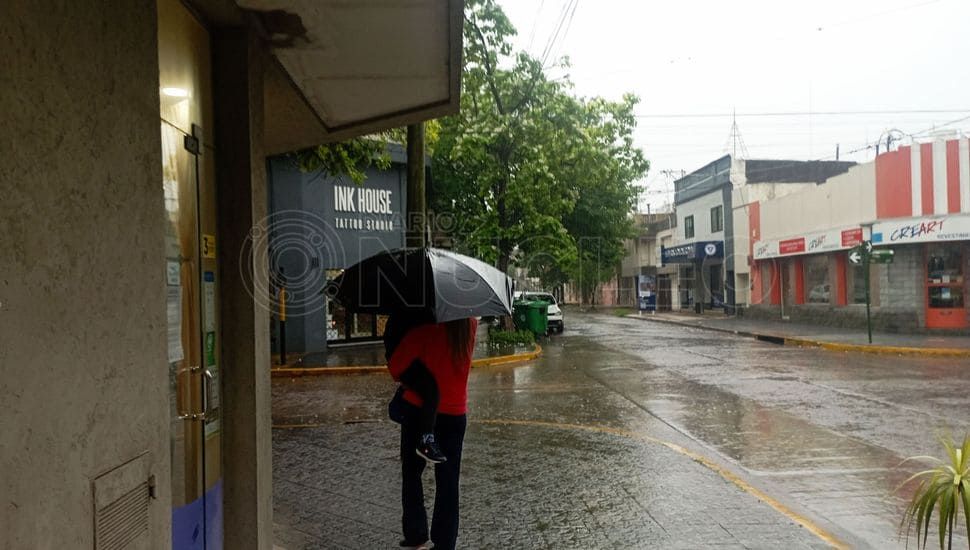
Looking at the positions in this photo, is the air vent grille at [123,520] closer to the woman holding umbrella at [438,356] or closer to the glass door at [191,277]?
the glass door at [191,277]

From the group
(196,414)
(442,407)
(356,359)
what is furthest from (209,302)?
(356,359)

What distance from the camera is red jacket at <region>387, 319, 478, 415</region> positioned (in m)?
4.12

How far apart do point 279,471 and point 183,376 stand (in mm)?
3480

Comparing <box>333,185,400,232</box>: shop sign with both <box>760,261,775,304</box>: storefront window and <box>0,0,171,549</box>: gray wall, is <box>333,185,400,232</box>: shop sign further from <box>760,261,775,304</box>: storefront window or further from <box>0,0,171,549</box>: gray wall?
<box>760,261,775,304</box>: storefront window

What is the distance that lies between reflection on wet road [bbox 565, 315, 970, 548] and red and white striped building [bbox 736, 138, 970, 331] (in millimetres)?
6429

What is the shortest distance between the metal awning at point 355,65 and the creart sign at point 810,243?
72.6 feet

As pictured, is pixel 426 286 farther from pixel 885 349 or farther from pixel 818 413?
pixel 885 349

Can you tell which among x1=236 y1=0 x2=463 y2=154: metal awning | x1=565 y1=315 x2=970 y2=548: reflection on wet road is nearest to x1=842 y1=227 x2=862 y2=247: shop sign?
x1=565 y1=315 x2=970 y2=548: reflection on wet road

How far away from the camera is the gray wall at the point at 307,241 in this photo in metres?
17.5

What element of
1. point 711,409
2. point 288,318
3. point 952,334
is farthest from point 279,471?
point 952,334

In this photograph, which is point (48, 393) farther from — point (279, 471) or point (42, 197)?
point (279, 471)

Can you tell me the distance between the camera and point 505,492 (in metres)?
5.73

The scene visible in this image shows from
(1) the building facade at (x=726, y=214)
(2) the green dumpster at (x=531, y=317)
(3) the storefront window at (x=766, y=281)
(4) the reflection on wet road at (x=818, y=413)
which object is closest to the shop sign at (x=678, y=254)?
(1) the building facade at (x=726, y=214)

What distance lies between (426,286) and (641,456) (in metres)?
3.96
